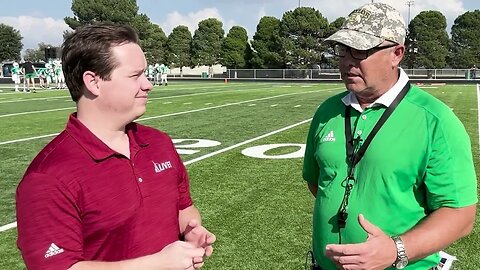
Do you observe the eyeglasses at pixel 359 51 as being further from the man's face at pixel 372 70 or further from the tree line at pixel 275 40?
the tree line at pixel 275 40

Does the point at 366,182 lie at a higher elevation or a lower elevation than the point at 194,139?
higher

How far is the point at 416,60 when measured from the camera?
65.3 metres

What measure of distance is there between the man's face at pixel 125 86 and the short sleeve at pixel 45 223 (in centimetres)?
38

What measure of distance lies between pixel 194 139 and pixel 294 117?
539cm

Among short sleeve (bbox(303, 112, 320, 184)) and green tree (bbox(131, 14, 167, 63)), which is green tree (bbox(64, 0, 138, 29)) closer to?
green tree (bbox(131, 14, 167, 63))

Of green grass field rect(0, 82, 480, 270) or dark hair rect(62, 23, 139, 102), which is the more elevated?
dark hair rect(62, 23, 139, 102)

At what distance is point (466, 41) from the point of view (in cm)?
6912

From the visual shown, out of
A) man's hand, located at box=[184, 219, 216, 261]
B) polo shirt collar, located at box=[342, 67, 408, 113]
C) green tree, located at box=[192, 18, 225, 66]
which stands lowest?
man's hand, located at box=[184, 219, 216, 261]

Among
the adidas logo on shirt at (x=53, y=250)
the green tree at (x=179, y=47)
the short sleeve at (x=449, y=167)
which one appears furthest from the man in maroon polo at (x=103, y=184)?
the green tree at (x=179, y=47)

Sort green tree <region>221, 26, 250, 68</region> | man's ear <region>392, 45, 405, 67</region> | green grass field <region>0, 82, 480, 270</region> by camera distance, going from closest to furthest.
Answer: man's ear <region>392, 45, 405, 67</region> < green grass field <region>0, 82, 480, 270</region> < green tree <region>221, 26, 250, 68</region>

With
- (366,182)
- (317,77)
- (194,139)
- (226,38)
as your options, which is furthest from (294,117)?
(226,38)

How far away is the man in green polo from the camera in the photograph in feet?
7.36

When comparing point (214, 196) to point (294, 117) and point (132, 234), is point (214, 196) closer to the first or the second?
point (132, 234)

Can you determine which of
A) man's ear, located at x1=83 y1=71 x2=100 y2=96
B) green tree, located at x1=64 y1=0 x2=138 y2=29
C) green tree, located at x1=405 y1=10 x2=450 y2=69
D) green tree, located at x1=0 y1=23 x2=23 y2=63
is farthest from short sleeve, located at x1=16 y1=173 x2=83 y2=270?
green tree, located at x1=0 y1=23 x2=23 y2=63
